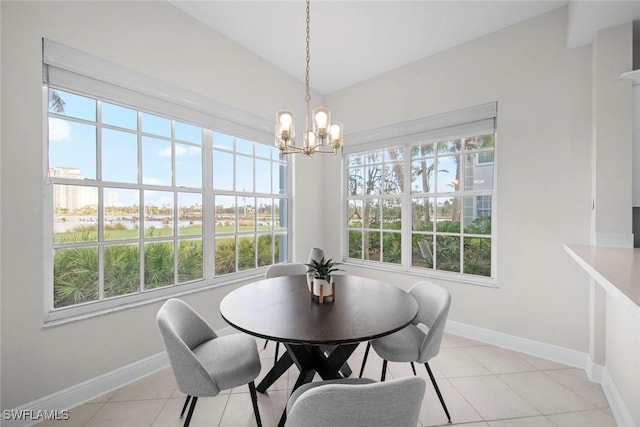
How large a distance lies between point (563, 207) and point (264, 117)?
10.5ft

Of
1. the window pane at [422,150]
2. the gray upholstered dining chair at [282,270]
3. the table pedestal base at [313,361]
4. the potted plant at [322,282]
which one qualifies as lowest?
the table pedestal base at [313,361]

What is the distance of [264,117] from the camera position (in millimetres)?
3260

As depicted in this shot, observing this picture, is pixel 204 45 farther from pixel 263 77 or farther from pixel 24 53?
pixel 24 53

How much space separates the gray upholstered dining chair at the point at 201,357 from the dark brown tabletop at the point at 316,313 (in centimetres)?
27

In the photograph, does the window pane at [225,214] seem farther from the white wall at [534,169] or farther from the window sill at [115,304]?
the white wall at [534,169]

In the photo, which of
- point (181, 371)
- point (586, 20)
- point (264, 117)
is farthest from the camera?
point (264, 117)

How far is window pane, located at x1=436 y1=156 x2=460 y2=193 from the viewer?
10.2ft

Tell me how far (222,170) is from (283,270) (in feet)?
4.26

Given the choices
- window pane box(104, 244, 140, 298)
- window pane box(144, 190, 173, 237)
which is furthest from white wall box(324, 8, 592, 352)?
window pane box(104, 244, 140, 298)

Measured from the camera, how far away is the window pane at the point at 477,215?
290 cm

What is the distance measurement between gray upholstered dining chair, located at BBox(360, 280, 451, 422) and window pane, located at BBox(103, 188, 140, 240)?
7.09 feet

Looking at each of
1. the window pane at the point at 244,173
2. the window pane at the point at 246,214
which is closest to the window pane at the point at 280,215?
the window pane at the point at 246,214

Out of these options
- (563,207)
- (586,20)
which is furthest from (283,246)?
(586,20)

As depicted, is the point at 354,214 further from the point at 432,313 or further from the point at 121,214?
the point at 121,214
